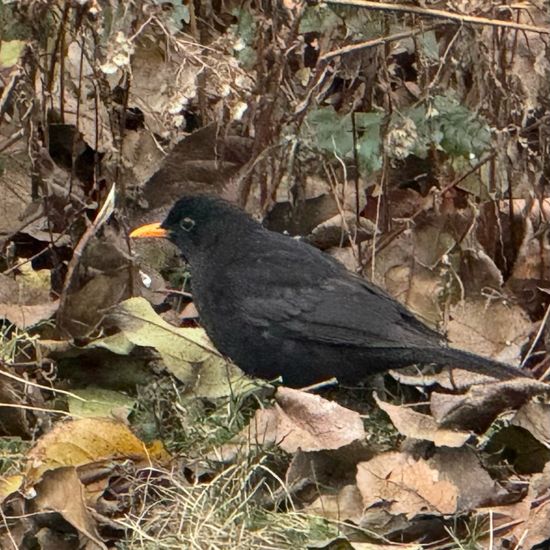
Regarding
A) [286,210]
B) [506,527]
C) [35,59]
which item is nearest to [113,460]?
[506,527]

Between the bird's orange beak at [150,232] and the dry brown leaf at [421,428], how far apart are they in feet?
4.86

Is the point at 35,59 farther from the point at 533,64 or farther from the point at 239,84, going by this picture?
the point at 533,64

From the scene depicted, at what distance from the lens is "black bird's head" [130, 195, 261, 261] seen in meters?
5.94

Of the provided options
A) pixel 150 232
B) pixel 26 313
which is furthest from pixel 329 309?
pixel 26 313

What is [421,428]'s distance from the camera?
4.82 meters

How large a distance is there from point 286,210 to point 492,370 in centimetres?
157

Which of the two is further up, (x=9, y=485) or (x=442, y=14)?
(x=442, y=14)

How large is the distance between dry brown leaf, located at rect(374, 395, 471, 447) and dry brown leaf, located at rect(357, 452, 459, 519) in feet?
0.41

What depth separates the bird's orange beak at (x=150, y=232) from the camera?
234 inches

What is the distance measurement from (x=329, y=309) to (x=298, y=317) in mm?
133

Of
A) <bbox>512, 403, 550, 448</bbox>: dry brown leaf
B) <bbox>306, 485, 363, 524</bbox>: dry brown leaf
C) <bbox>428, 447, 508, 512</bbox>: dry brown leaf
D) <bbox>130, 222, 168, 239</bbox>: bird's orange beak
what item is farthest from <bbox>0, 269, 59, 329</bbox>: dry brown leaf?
<bbox>512, 403, 550, 448</bbox>: dry brown leaf

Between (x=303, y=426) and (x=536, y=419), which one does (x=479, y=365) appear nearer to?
(x=536, y=419)

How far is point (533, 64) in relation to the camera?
18.1 ft

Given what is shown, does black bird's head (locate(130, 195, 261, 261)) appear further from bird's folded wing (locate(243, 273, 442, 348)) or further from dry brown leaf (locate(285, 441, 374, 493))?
dry brown leaf (locate(285, 441, 374, 493))
